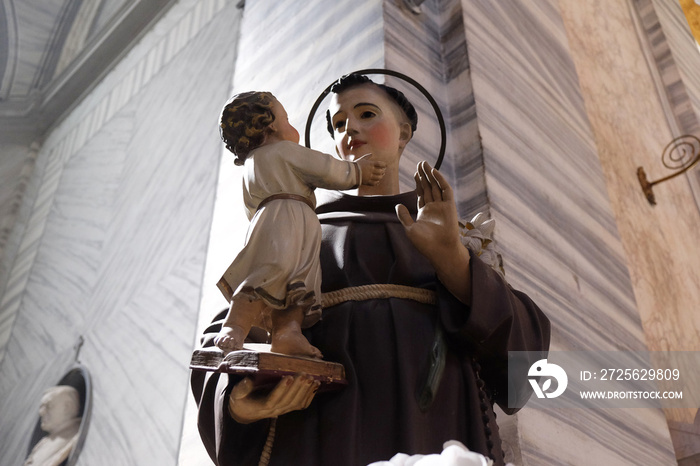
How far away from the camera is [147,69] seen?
5984mm

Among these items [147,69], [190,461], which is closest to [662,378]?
[190,461]

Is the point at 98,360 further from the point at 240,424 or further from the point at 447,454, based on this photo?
the point at 447,454

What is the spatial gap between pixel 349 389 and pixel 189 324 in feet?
7.49

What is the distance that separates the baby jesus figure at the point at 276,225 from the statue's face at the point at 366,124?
29 cm

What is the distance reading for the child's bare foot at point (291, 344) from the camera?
4.56 ft

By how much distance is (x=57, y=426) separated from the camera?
4.14m

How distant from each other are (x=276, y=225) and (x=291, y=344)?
243 mm

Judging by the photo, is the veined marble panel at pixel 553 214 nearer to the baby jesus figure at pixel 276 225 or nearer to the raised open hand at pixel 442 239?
the raised open hand at pixel 442 239

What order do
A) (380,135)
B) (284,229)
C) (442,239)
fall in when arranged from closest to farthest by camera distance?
(284,229) < (442,239) < (380,135)

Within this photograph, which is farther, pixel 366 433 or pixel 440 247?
pixel 440 247

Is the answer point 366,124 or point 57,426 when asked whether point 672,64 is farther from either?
point 57,426

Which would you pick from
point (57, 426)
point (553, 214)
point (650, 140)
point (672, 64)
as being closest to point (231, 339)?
point (553, 214)

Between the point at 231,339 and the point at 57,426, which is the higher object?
the point at 57,426

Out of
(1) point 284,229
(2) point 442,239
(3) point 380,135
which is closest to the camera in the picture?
(1) point 284,229
